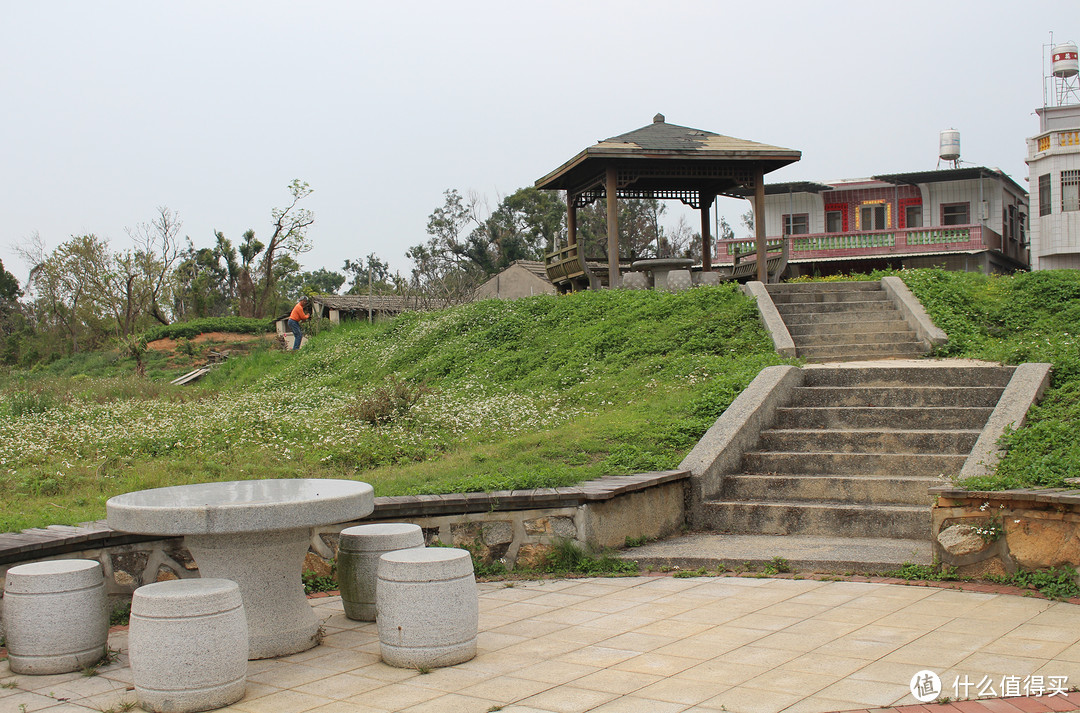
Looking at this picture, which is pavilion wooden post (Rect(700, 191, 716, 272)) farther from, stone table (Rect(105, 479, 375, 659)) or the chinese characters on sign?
the chinese characters on sign

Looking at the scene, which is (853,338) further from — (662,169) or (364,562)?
(364,562)

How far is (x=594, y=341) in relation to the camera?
39.9 ft

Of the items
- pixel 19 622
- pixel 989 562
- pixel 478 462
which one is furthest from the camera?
pixel 478 462

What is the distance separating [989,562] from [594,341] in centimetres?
735

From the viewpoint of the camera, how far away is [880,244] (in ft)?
89.2

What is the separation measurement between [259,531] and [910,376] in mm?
6386

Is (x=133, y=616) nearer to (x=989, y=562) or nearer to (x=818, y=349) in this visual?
(x=989, y=562)

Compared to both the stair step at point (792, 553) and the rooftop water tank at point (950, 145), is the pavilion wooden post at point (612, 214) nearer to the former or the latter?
the stair step at point (792, 553)

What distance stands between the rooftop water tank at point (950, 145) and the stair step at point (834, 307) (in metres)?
24.3

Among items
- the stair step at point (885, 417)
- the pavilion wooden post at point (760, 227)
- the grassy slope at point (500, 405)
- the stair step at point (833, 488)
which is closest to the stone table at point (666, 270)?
the pavilion wooden post at point (760, 227)

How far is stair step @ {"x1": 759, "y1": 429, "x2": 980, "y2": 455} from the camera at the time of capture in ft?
22.9

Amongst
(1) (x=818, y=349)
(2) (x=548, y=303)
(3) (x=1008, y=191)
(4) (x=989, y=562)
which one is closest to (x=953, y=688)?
(4) (x=989, y=562)

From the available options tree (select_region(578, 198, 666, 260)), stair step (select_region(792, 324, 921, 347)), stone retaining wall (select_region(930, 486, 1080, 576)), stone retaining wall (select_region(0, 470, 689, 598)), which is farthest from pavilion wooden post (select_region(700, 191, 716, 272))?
tree (select_region(578, 198, 666, 260))

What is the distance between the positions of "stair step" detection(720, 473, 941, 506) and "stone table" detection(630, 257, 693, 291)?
28.0 feet
